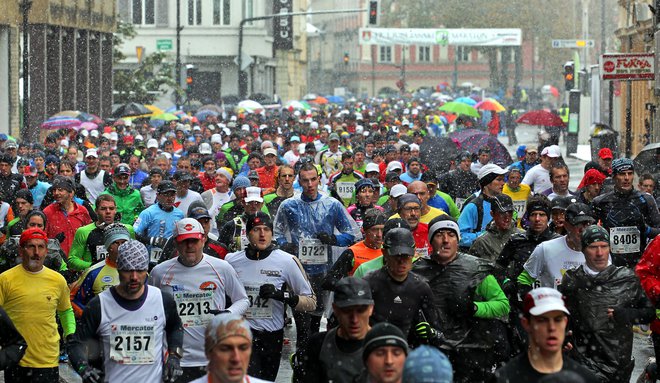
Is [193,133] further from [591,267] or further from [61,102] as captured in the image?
[591,267]

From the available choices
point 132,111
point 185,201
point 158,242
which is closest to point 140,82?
point 132,111

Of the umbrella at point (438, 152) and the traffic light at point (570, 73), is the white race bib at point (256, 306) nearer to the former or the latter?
the umbrella at point (438, 152)

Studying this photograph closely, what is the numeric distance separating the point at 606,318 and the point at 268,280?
7.77 ft

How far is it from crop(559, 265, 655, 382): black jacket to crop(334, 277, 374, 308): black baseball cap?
6.86ft

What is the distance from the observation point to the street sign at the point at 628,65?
21969 millimetres

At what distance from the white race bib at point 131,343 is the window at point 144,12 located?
75.0 meters

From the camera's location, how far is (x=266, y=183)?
1852 cm

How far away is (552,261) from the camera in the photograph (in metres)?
9.38

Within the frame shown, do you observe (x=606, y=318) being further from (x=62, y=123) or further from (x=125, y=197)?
(x=62, y=123)

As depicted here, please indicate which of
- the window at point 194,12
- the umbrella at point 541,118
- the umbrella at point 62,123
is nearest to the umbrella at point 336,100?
the window at point 194,12

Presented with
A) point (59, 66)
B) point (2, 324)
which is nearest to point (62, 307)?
point (2, 324)

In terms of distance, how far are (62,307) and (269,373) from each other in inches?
60.7

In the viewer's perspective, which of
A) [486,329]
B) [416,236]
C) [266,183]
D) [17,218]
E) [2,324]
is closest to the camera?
[2,324]

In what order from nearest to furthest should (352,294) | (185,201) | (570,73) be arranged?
(352,294), (185,201), (570,73)
